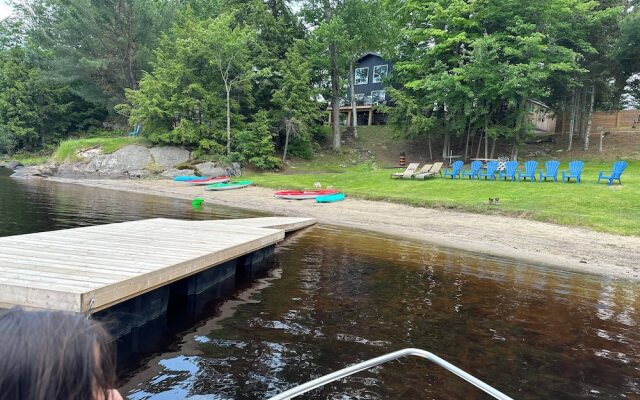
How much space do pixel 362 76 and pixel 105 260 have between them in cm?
4572

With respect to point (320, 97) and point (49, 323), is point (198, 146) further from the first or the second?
point (49, 323)

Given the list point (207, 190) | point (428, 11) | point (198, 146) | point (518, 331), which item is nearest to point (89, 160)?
→ point (198, 146)

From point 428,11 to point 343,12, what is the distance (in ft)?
26.2

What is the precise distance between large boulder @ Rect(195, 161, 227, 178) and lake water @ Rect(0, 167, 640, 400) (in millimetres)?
20815

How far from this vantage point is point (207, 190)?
78.3 feet

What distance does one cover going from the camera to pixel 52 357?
0.99 metres

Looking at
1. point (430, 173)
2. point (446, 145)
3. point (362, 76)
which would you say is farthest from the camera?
point (362, 76)

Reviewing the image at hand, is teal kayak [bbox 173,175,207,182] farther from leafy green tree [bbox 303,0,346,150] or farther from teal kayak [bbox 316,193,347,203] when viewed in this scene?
leafy green tree [bbox 303,0,346,150]

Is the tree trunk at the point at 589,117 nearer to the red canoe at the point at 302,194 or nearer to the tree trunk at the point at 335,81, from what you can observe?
the tree trunk at the point at 335,81

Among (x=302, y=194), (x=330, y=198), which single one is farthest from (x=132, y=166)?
(x=330, y=198)

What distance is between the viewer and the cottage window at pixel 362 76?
156 feet

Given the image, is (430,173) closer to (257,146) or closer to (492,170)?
(492,170)

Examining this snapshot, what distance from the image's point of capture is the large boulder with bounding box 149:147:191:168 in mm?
31609

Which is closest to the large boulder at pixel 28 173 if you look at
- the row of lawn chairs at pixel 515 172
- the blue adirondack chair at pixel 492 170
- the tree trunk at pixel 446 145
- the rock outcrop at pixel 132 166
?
the rock outcrop at pixel 132 166
